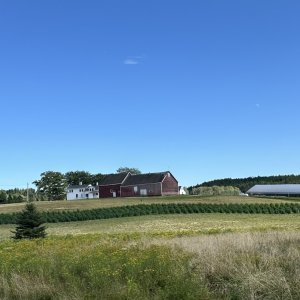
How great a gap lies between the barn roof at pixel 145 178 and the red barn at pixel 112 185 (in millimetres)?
1748

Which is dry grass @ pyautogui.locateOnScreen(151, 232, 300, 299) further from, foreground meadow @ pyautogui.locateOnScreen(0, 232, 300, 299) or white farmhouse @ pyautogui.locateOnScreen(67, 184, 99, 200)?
white farmhouse @ pyautogui.locateOnScreen(67, 184, 99, 200)

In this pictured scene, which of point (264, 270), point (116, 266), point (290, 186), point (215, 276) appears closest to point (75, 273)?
point (116, 266)

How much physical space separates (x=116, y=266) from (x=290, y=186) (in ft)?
426

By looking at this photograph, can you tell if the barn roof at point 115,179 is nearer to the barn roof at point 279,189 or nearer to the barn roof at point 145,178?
the barn roof at point 145,178

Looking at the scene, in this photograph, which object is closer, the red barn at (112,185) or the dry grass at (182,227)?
the dry grass at (182,227)

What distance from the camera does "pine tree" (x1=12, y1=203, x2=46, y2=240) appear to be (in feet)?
86.0

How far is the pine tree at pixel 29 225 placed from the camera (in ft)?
86.0

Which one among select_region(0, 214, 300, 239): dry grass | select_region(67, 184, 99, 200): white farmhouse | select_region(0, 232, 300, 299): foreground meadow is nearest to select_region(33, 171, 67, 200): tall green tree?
select_region(67, 184, 99, 200): white farmhouse

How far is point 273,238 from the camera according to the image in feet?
39.7

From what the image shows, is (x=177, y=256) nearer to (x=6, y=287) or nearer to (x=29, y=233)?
(x=6, y=287)

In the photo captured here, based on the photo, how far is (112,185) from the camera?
116750 millimetres

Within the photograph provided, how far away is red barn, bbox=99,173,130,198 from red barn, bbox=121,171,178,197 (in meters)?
3.12

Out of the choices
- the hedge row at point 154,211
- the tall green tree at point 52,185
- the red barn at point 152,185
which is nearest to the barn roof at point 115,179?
the red barn at point 152,185

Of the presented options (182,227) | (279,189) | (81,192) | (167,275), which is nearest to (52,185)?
(81,192)
